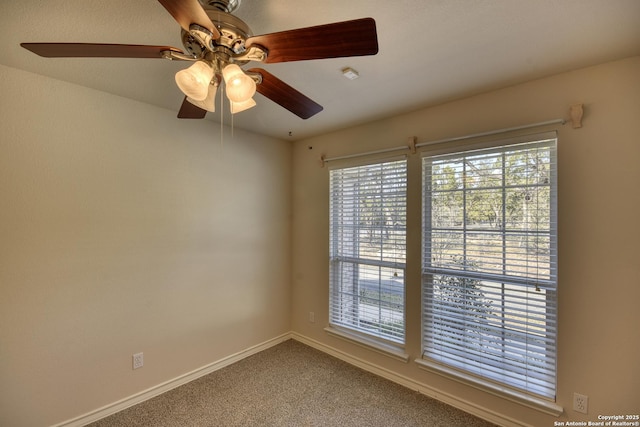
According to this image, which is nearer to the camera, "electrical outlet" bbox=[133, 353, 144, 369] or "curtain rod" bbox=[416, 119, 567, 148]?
"curtain rod" bbox=[416, 119, 567, 148]

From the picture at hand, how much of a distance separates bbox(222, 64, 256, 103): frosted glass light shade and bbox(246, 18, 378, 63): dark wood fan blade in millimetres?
110

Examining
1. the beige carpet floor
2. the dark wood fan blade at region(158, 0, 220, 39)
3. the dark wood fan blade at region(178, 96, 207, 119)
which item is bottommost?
the beige carpet floor

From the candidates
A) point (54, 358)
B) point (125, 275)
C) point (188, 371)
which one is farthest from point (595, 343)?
point (54, 358)

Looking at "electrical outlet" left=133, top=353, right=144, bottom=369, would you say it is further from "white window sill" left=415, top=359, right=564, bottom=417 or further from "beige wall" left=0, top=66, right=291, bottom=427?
"white window sill" left=415, top=359, right=564, bottom=417

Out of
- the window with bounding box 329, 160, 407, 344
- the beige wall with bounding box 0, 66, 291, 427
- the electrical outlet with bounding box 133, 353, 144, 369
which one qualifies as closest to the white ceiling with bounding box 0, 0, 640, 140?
the beige wall with bounding box 0, 66, 291, 427

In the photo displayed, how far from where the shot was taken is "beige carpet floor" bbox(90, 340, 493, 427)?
204 centimetres

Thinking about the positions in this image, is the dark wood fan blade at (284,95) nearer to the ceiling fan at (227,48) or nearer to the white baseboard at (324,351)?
the ceiling fan at (227,48)

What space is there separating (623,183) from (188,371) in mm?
3479

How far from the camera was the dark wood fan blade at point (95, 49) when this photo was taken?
40.8 inches

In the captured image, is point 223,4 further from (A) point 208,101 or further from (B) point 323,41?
(B) point 323,41

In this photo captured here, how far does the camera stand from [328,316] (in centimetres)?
309

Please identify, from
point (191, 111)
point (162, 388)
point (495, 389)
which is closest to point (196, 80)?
point (191, 111)

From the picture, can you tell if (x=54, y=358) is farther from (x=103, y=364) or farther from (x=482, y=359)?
(x=482, y=359)

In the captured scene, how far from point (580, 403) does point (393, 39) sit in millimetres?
2454
